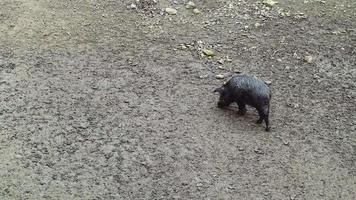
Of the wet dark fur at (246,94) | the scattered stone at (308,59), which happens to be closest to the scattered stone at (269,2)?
the scattered stone at (308,59)

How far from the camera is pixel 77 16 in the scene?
279 inches

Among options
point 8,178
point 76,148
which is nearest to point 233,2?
point 76,148

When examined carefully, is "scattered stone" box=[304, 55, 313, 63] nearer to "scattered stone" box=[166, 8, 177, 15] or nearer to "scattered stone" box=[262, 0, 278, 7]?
"scattered stone" box=[262, 0, 278, 7]

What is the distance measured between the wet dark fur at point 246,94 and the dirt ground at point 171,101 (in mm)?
154

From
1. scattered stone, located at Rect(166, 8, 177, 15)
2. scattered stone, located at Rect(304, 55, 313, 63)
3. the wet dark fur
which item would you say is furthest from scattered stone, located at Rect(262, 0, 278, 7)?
the wet dark fur

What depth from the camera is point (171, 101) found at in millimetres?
5891

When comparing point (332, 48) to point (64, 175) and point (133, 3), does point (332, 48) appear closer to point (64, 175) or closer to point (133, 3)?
point (133, 3)

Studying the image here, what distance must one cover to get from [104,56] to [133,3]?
1236mm

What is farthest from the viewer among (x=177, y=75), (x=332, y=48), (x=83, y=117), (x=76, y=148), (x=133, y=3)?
(x=133, y=3)

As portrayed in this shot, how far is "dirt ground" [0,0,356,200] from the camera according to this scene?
5.00 metres

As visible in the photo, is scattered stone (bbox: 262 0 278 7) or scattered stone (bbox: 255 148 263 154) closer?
scattered stone (bbox: 255 148 263 154)

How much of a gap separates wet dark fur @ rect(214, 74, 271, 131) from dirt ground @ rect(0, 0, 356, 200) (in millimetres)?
154

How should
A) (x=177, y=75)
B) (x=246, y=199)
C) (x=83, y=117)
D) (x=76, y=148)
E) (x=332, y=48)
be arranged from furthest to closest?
(x=332, y=48)
(x=177, y=75)
(x=83, y=117)
(x=76, y=148)
(x=246, y=199)

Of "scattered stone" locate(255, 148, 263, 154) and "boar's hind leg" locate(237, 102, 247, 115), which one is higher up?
"boar's hind leg" locate(237, 102, 247, 115)
